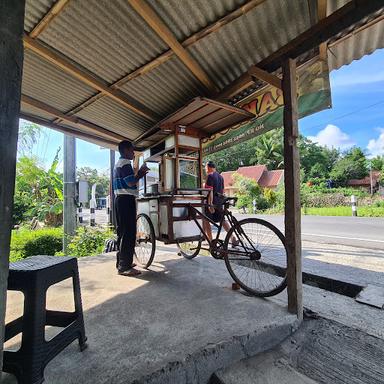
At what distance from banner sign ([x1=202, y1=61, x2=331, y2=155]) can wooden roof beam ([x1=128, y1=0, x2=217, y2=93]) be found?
0.84 m

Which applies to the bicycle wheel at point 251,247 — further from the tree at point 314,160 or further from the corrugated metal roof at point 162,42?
the tree at point 314,160

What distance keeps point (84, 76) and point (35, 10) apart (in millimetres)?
887

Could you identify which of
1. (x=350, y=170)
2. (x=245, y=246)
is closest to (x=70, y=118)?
(x=245, y=246)

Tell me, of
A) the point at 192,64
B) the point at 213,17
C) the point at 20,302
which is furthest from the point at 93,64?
the point at 20,302

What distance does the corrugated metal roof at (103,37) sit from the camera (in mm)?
2195

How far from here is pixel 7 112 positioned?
1029 mm

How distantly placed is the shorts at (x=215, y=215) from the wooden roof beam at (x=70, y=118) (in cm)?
263

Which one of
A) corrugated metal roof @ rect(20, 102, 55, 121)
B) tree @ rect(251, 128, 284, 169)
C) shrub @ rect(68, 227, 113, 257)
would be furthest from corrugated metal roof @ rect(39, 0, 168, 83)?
tree @ rect(251, 128, 284, 169)

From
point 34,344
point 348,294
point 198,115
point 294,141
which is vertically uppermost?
point 198,115

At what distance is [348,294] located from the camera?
10.8ft

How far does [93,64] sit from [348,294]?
4232mm

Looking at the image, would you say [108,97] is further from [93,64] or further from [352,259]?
[352,259]

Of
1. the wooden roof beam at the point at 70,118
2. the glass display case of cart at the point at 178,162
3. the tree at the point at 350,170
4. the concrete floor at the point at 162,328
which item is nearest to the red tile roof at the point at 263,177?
the tree at the point at 350,170

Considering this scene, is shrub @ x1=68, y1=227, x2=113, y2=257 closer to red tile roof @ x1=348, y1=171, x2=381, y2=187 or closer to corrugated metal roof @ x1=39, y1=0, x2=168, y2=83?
corrugated metal roof @ x1=39, y1=0, x2=168, y2=83
